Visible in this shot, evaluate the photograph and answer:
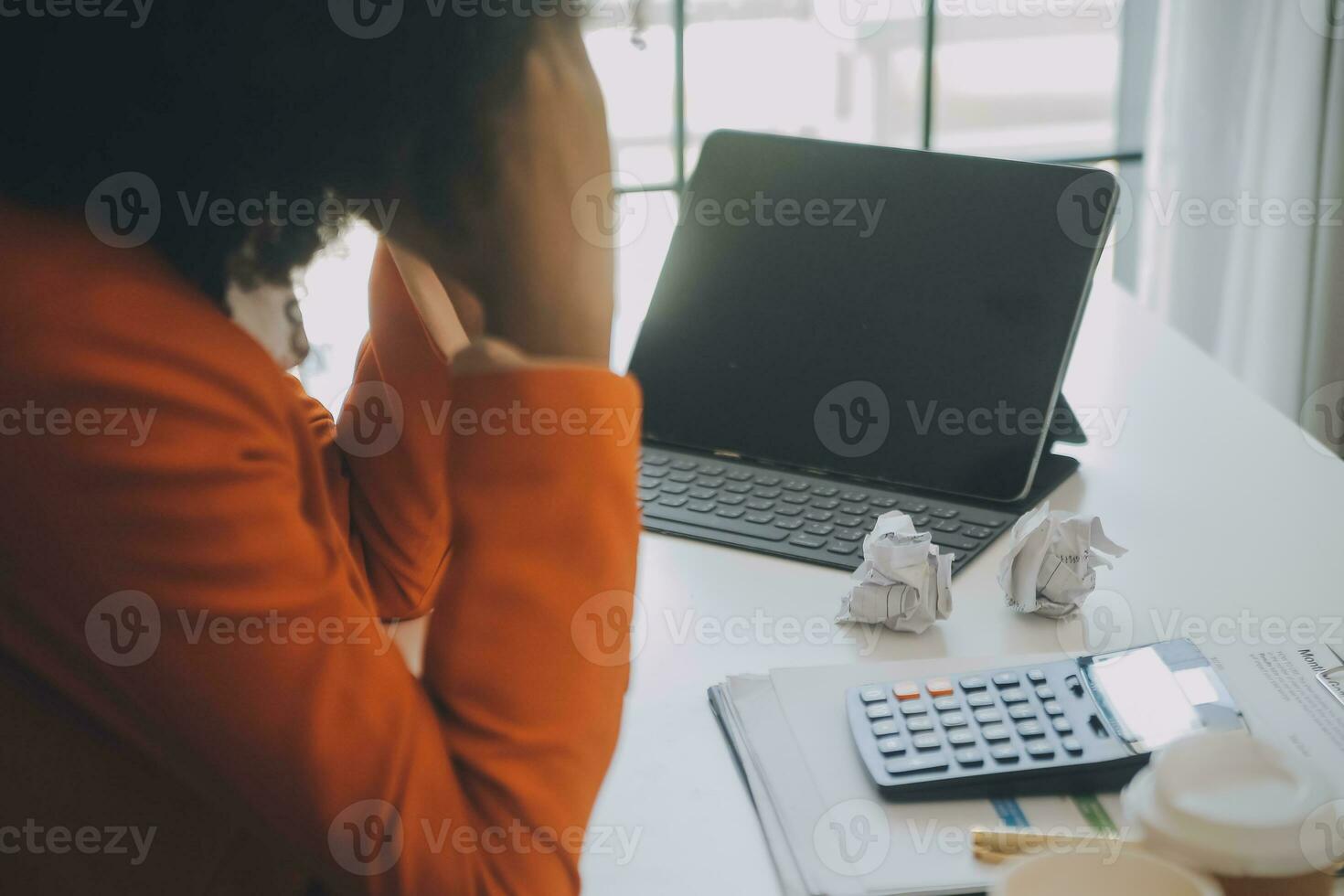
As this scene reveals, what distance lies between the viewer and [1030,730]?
0.70 metres

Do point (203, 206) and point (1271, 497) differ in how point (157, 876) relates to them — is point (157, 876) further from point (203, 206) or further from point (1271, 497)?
point (1271, 497)

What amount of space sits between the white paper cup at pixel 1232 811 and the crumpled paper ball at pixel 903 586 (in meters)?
0.34

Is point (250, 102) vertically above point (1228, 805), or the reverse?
point (250, 102)

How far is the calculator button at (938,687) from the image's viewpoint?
74 centimetres

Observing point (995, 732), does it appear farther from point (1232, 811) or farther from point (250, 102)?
point (250, 102)

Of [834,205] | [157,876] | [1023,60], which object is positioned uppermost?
[1023,60]

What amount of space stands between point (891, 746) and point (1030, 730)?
75 mm

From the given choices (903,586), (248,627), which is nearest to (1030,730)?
(903,586)

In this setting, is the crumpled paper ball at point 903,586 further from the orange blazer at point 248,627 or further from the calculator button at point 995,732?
the orange blazer at point 248,627

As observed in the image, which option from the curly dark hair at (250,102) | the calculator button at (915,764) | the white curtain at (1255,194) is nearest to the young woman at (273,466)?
the curly dark hair at (250,102)

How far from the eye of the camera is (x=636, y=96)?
260 centimetres

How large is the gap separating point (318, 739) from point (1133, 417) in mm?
862

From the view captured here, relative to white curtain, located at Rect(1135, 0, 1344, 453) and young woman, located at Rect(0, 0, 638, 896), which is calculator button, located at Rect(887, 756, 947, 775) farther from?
white curtain, located at Rect(1135, 0, 1344, 453)

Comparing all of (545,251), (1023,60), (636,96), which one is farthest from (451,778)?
(1023,60)
